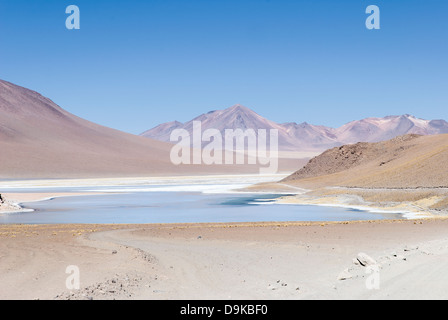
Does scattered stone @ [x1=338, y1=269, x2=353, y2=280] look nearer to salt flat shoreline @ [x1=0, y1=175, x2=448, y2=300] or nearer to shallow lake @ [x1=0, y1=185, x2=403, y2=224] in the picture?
salt flat shoreline @ [x1=0, y1=175, x2=448, y2=300]

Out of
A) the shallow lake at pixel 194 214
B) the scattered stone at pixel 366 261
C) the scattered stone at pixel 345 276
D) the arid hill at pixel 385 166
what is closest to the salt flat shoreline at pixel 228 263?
the scattered stone at pixel 345 276

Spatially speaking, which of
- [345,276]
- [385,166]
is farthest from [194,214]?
[385,166]

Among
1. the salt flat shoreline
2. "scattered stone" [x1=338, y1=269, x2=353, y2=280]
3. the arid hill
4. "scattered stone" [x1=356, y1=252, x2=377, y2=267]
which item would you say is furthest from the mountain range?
"scattered stone" [x1=338, y1=269, x2=353, y2=280]

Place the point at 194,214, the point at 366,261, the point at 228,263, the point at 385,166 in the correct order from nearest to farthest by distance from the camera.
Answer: the point at 366,261 → the point at 228,263 → the point at 194,214 → the point at 385,166

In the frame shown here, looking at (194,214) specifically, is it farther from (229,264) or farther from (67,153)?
(67,153)

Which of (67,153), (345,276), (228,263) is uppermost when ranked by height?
(67,153)

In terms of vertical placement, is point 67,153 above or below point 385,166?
above

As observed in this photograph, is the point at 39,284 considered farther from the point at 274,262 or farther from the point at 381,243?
the point at 381,243
